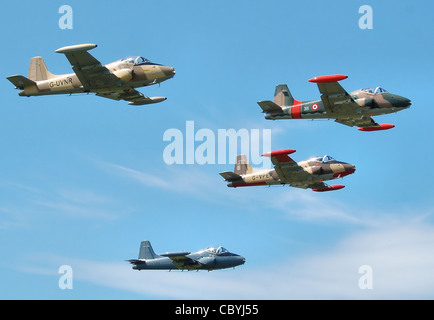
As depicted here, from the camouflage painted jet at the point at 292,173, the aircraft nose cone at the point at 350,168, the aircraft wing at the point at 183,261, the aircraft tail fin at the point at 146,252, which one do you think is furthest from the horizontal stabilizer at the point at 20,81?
the aircraft nose cone at the point at 350,168

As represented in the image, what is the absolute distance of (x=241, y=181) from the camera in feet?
270

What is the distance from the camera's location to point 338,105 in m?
75.9

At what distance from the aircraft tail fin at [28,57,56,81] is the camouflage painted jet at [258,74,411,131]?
1933 cm

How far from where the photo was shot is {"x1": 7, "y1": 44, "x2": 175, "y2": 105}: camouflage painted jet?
224 ft

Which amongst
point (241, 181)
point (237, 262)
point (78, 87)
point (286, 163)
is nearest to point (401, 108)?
point (286, 163)

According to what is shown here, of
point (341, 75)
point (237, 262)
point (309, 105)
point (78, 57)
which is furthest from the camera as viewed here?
point (237, 262)

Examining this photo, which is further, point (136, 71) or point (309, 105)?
point (309, 105)

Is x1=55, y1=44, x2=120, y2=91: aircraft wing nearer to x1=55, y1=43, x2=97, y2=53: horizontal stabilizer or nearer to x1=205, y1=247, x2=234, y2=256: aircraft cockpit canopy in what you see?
x1=55, y1=43, x2=97, y2=53: horizontal stabilizer

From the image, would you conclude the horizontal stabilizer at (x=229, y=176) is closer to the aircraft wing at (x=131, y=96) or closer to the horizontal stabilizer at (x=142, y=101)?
the aircraft wing at (x=131, y=96)

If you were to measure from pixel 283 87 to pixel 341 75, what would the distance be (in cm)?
1131

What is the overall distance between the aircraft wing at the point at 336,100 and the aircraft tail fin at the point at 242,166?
11.1 meters

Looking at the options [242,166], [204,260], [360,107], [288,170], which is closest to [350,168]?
[288,170]

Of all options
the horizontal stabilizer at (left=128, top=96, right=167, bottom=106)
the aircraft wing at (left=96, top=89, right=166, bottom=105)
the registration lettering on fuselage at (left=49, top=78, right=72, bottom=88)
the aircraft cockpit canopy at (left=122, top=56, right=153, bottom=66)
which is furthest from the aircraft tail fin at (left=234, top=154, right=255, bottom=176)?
the registration lettering on fuselage at (left=49, top=78, right=72, bottom=88)

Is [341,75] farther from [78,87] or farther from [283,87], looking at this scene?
[78,87]
